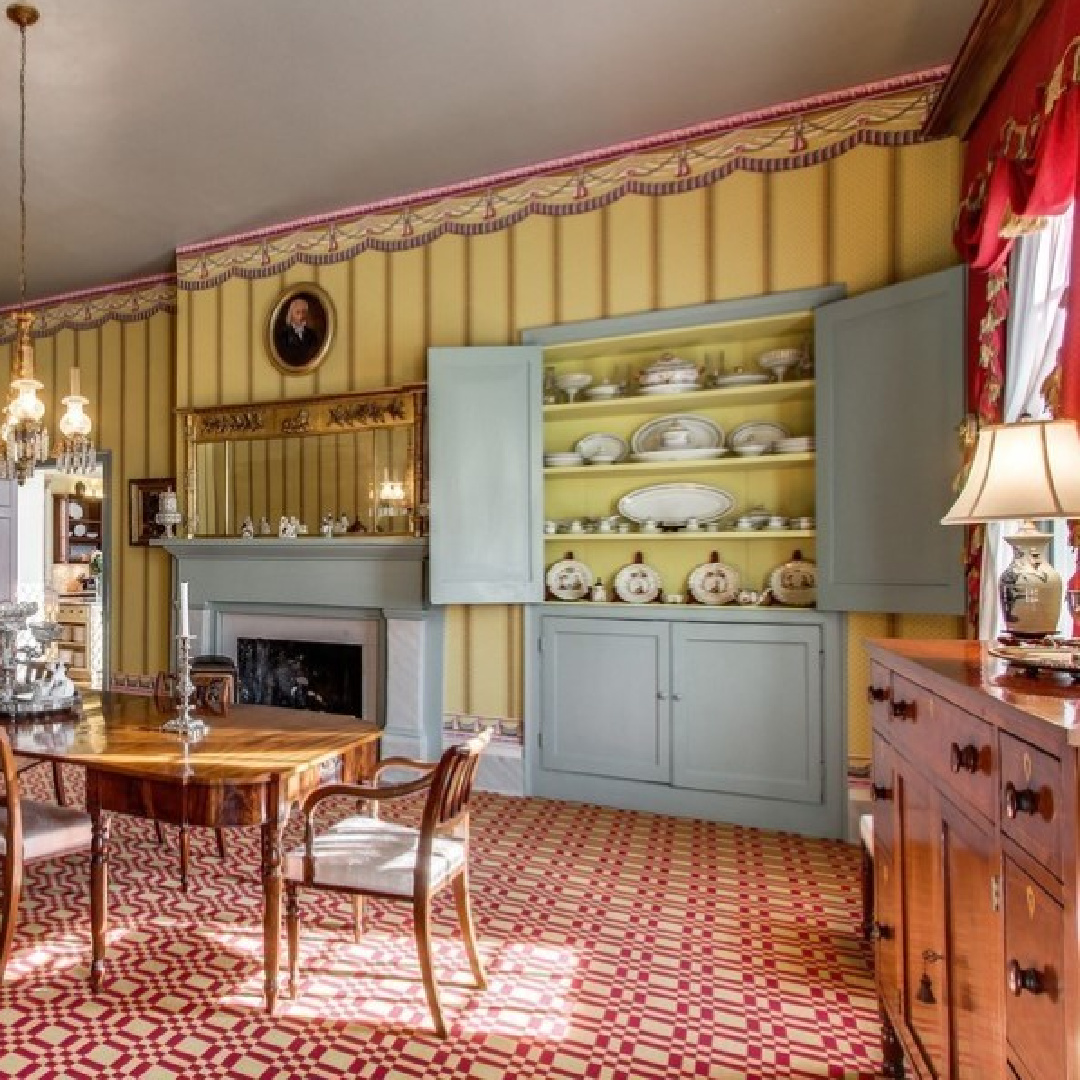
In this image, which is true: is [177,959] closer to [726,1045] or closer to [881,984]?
[726,1045]

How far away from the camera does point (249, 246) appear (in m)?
5.13

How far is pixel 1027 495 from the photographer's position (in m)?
1.53

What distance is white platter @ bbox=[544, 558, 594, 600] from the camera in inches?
170

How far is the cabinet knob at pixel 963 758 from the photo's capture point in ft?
4.03

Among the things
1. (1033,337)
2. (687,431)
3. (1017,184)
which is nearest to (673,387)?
(687,431)

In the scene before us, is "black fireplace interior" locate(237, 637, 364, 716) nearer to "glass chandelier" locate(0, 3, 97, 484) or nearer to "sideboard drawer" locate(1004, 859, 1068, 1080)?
"glass chandelier" locate(0, 3, 97, 484)

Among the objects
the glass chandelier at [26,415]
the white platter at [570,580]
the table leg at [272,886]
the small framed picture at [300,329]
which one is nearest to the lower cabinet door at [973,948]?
the table leg at [272,886]

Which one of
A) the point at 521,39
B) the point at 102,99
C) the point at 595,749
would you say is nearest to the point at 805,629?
the point at 595,749

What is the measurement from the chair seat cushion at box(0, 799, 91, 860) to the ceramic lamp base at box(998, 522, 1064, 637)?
2776mm

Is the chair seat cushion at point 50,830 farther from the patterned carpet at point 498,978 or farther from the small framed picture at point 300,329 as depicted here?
the small framed picture at point 300,329

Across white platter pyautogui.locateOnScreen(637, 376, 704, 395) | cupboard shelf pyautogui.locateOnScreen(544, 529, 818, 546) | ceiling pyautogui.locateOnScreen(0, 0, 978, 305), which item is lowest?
cupboard shelf pyautogui.locateOnScreen(544, 529, 818, 546)

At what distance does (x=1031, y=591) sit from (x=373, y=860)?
5.92 feet

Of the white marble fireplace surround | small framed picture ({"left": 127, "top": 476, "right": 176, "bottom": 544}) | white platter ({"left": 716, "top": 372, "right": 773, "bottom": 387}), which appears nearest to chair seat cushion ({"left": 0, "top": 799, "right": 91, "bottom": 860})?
the white marble fireplace surround

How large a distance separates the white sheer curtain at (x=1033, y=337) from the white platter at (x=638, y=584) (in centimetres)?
173
